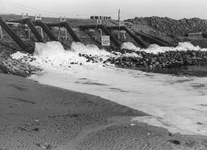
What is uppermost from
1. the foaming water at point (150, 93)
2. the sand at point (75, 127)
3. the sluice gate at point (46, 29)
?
the sluice gate at point (46, 29)

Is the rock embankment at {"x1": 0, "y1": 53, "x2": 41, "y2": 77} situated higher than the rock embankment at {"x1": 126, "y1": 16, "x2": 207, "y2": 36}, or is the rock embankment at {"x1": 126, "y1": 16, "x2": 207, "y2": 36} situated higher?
the rock embankment at {"x1": 126, "y1": 16, "x2": 207, "y2": 36}

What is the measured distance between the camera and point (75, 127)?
5.22 metres

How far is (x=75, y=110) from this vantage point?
654cm

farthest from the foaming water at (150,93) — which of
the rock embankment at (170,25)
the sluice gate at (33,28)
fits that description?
the rock embankment at (170,25)

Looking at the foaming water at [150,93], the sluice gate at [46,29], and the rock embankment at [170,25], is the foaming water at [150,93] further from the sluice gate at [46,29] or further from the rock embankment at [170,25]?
the rock embankment at [170,25]

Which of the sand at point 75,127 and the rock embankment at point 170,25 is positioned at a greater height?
the rock embankment at point 170,25

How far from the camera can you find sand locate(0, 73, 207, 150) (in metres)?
4.27

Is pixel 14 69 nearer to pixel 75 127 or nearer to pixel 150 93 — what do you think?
pixel 150 93

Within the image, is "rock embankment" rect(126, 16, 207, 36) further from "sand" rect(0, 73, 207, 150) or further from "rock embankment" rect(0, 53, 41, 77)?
"sand" rect(0, 73, 207, 150)

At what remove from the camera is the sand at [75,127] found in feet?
14.0

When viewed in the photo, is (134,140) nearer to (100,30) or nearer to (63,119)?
(63,119)

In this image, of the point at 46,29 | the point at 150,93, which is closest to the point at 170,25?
the point at 46,29

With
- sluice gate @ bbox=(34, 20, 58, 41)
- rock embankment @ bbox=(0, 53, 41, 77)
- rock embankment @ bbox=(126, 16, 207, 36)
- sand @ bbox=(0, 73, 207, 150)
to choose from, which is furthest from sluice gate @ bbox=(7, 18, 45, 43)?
rock embankment @ bbox=(126, 16, 207, 36)

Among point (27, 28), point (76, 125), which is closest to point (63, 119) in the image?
point (76, 125)
